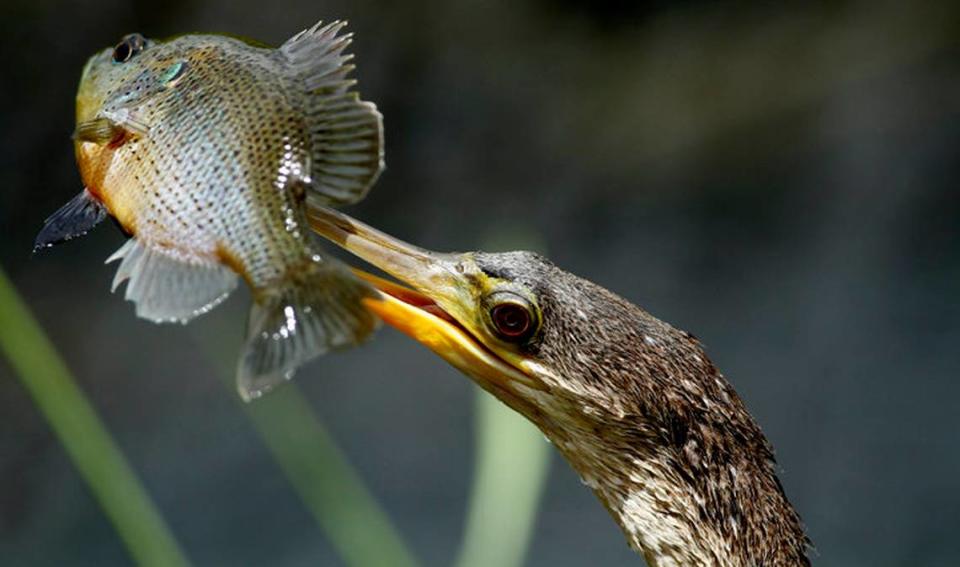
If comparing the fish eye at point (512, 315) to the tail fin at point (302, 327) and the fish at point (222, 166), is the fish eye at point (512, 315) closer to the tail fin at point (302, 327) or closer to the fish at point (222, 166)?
the fish at point (222, 166)

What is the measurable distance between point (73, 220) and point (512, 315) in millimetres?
449

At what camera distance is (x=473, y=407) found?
3.49 metres

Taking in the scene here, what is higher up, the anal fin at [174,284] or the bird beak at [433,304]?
the bird beak at [433,304]

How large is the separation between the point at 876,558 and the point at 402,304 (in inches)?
90.8

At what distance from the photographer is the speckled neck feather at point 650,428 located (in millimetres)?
1418

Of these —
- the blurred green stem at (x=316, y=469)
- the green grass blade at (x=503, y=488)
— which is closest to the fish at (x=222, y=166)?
the green grass blade at (x=503, y=488)

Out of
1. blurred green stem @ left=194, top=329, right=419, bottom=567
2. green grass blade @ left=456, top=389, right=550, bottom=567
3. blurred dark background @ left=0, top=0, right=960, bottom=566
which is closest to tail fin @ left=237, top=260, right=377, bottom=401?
green grass blade @ left=456, top=389, right=550, bottom=567

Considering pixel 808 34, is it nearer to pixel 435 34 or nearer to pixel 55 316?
pixel 435 34

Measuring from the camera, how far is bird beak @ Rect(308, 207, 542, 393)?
4.42 feet

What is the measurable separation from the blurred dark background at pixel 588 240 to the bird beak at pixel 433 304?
1.93 metres

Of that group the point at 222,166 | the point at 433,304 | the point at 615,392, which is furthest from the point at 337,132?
the point at 615,392

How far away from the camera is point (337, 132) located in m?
1.14

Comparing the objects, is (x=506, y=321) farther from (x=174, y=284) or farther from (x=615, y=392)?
(x=174, y=284)

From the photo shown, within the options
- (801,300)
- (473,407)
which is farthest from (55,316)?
(801,300)
